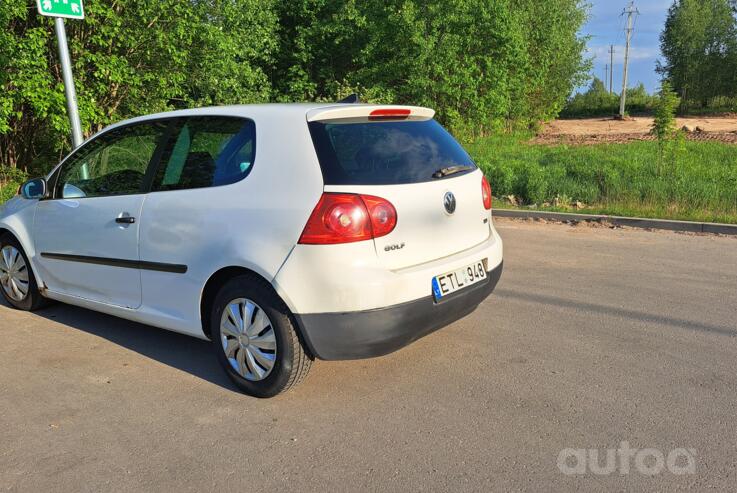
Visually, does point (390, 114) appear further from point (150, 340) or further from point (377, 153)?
point (150, 340)

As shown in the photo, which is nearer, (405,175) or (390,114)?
(405,175)

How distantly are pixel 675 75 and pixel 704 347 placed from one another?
66.4 metres

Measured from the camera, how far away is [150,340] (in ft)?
14.9

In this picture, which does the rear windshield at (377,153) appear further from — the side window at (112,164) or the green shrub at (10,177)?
the green shrub at (10,177)

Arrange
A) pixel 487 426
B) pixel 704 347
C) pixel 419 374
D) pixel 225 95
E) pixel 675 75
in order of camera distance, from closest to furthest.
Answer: pixel 487 426 → pixel 419 374 → pixel 704 347 → pixel 225 95 → pixel 675 75

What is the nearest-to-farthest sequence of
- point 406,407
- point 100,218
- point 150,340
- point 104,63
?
point 406,407
point 100,218
point 150,340
point 104,63

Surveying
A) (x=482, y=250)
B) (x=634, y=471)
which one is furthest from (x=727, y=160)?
(x=634, y=471)

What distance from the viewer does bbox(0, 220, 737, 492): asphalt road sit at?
2713 mm

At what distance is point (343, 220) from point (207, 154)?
3.88 feet

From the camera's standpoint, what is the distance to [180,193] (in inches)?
146

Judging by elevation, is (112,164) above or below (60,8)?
below

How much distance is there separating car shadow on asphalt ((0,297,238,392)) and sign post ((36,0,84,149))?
2689 mm

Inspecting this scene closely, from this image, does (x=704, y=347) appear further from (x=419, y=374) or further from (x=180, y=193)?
(x=180, y=193)

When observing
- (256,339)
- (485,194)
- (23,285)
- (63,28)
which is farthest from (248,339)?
(63,28)
